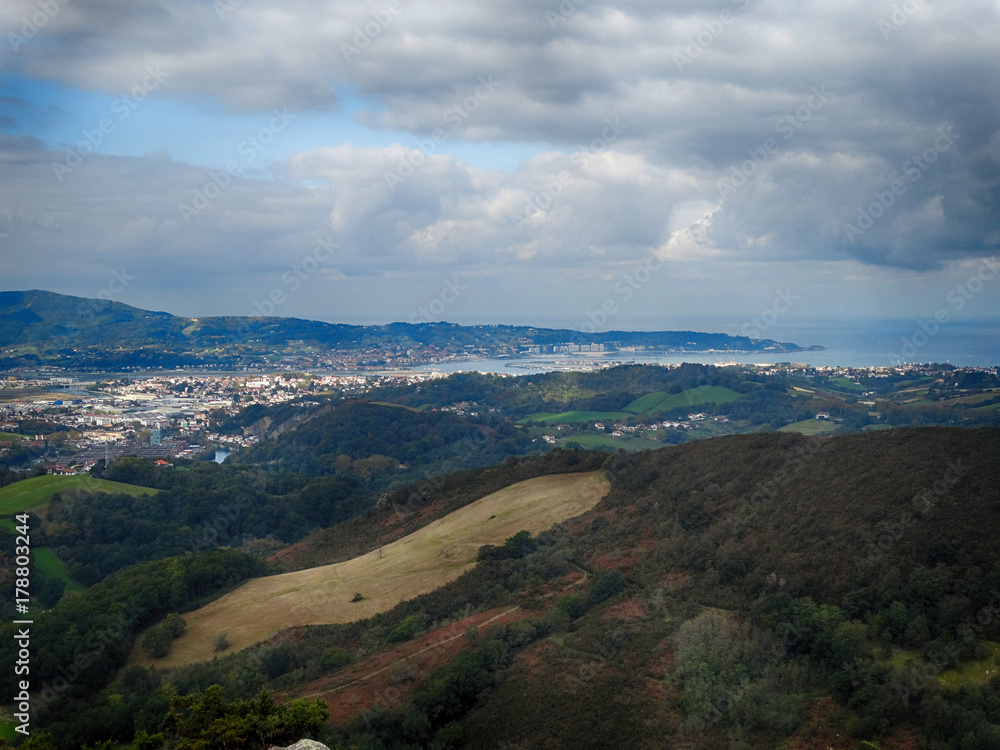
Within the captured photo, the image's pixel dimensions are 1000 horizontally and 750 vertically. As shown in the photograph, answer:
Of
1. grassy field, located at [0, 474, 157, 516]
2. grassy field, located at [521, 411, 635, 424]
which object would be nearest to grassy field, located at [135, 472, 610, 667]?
grassy field, located at [0, 474, 157, 516]

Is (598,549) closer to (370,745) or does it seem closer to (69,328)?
(370,745)

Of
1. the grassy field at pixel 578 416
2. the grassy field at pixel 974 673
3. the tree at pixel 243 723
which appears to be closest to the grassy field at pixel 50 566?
the tree at pixel 243 723

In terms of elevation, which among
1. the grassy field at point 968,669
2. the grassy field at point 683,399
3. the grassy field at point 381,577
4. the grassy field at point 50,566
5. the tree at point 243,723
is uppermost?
the grassy field at point 683,399

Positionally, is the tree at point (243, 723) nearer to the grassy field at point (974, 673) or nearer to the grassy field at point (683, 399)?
the grassy field at point (974, 673)

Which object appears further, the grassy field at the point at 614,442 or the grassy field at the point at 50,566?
the grassy field at the point at 614,442

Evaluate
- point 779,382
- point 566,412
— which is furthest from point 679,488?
point 779,382

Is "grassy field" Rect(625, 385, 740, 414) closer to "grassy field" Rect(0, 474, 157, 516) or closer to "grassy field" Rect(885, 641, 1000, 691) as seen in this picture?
"grassy field" Rect(0, 474, 157, 516)
